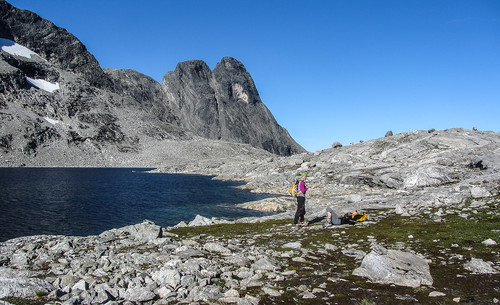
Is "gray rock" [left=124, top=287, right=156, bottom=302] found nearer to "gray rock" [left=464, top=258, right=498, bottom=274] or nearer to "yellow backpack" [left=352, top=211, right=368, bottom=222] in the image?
"gray rock" [left=464, top=258, right=498, bottom=274]

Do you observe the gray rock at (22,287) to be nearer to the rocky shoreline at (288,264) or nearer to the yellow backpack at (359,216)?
the rocky shoreline at (288,264)

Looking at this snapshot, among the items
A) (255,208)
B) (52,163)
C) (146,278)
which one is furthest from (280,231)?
(52,163)

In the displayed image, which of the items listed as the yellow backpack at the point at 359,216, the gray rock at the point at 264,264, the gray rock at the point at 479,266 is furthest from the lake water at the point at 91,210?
the gray rock at the point at 479,266

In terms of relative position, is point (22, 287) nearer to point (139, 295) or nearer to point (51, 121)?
point (139, 295)

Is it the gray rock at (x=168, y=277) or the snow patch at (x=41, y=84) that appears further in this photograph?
the snow patch at (x=41, y=84)

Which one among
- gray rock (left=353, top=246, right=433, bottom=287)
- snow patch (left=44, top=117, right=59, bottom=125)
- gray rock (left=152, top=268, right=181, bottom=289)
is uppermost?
snow patch (left=44, top=117, right=59, bottom=125)

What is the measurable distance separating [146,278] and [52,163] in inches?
6637

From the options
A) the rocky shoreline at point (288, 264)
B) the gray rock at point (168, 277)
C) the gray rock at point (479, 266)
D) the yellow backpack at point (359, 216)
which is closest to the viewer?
the rocky shoreline at point (288, 264)

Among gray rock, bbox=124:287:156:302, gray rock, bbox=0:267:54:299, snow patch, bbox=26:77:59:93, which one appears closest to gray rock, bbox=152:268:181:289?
gray rock, bbox=124:287:156:302

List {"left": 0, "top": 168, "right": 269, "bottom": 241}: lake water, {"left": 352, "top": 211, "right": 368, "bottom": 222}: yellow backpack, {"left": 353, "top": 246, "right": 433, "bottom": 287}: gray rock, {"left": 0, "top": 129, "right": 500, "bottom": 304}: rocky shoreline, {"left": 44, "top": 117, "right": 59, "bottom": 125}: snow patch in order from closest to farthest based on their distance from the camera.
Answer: {"left": 0, "top": 129, "right": 500, "bottom": 304}: rocky shoreline
{"left": 353, "top": 246, "right": 433, "bottom": 287}: gray rock
{"left": 352, "top": 211, "right": 368, "bottom": 222}: yellow backpack
{"left": 0, "top": 168, "right": 269, "bottom": 241}: lake water
{"left": 44, "top": 117, "right": 59, "bottom": 125}: snow patch

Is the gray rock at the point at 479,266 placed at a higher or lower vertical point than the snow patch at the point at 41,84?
lower

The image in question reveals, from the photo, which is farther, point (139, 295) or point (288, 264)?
point (288, 264)

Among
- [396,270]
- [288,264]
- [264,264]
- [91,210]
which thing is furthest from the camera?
[91,210]

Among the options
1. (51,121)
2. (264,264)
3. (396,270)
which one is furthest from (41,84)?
(396,270)
